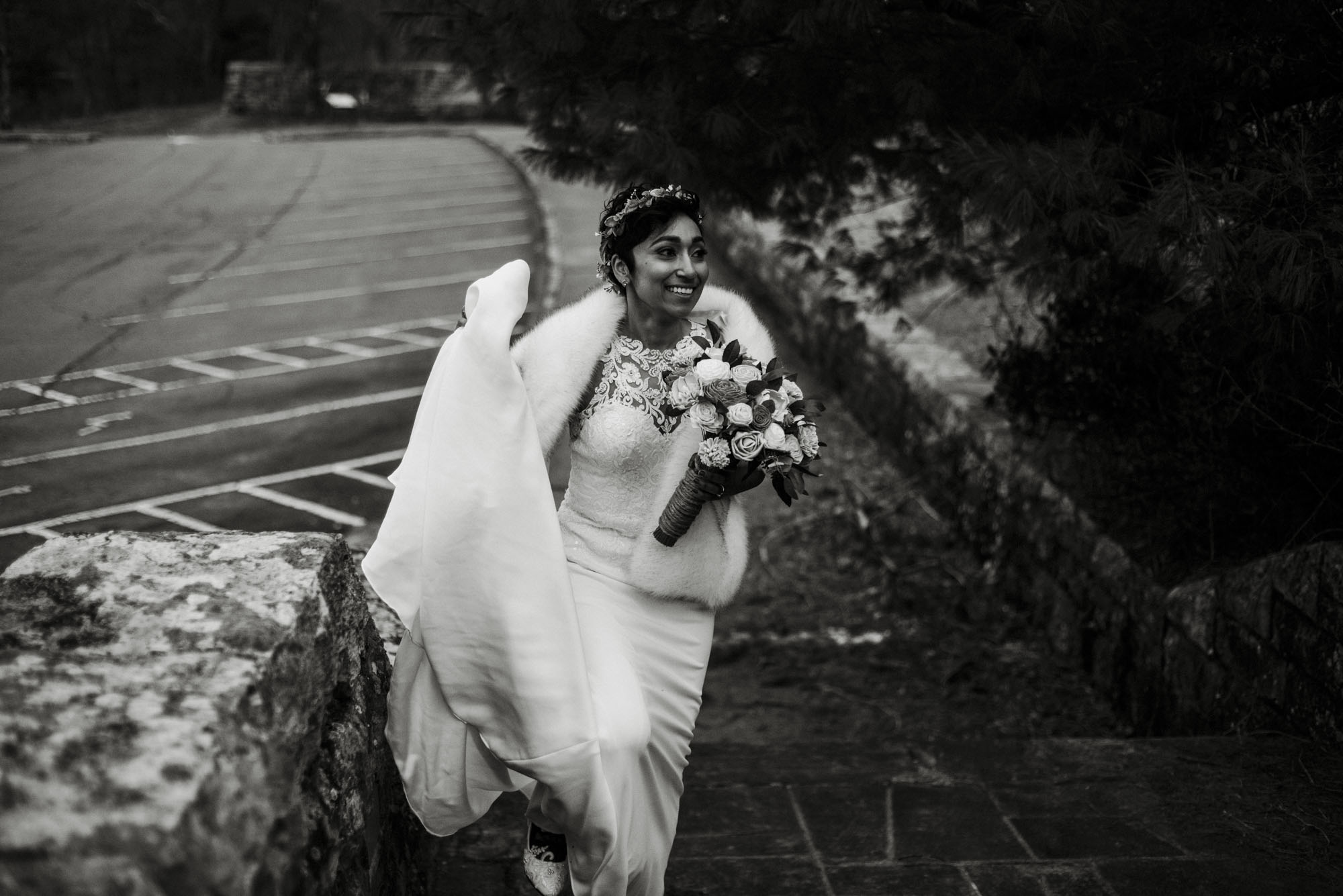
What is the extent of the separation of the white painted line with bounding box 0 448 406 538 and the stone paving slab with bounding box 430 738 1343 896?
395cm

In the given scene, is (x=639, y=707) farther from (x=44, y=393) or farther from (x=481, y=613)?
(x=44, y=393)

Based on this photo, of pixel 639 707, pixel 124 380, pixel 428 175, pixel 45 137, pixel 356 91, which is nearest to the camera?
pixel 639 707

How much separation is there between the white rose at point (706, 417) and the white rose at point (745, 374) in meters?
0.11

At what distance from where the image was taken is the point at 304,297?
1285 centimetres

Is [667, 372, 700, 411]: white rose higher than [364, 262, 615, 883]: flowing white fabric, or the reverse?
[667, 372, 700, 411]: white rose

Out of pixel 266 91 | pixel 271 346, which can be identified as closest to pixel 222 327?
pixel 271 346

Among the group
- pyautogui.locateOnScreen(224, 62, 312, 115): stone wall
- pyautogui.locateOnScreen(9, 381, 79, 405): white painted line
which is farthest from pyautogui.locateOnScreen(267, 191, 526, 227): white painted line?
pyautogui.locateOnScreen(224, 62, 312, 115): stone wall

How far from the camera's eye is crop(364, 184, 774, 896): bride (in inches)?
119

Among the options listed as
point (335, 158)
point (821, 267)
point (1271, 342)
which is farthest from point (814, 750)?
point (335, 158)

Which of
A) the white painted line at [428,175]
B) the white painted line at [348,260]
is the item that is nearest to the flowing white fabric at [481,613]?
the white painted line at [348,260]

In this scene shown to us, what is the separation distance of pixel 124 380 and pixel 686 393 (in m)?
7.91

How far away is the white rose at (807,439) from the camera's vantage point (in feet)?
11.4

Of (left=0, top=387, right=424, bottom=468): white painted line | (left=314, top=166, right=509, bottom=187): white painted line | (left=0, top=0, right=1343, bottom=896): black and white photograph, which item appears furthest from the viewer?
(left=314, top=166, right=509, bottom=187): white painted line

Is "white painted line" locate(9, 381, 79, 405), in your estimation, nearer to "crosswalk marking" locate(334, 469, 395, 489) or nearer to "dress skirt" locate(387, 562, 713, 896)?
"crosswalk marking" locate(334, 469, 395, 489)
